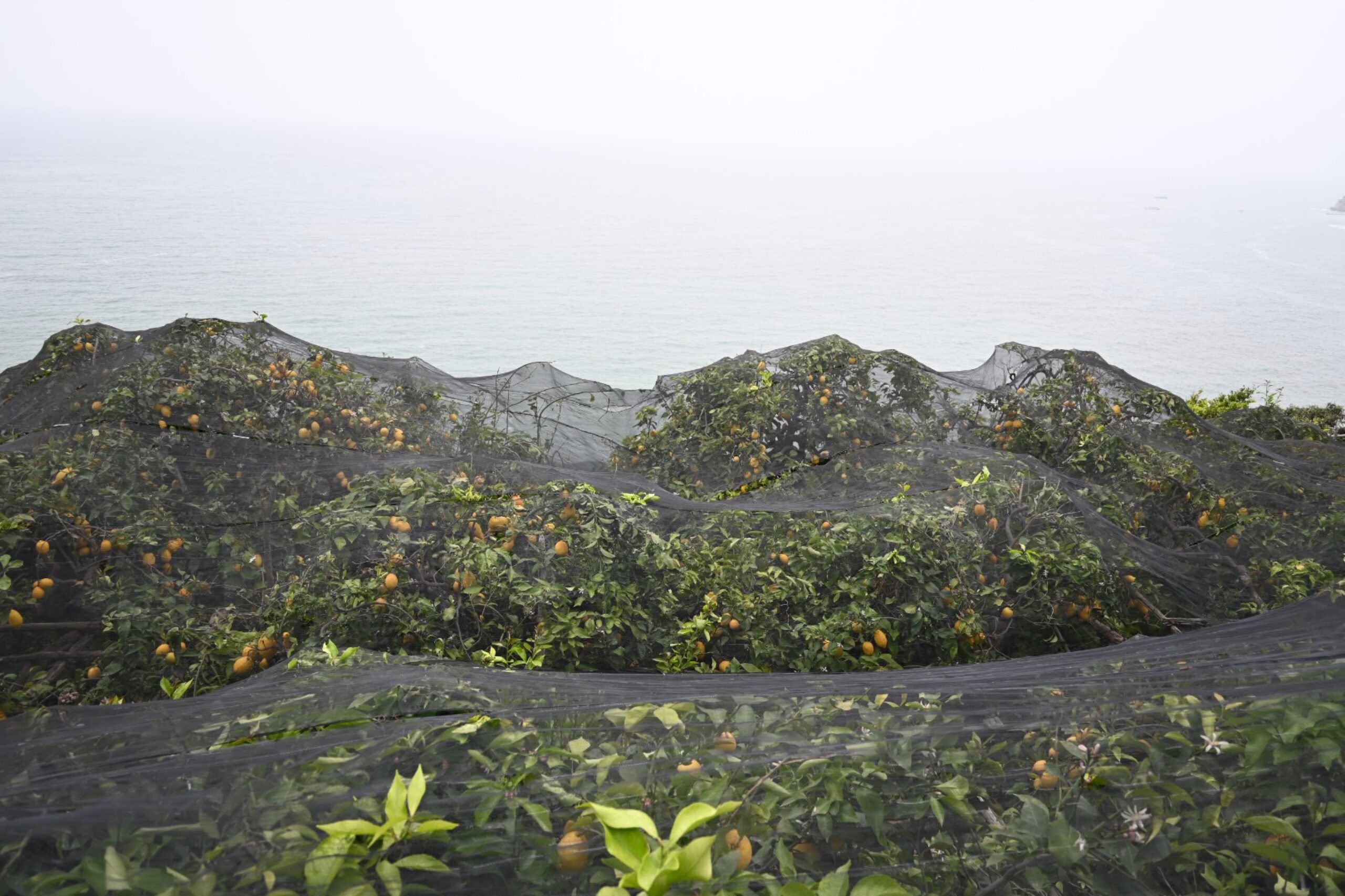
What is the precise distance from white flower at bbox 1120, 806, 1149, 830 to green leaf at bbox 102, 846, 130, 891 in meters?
1.26

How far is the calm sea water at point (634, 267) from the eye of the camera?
11031 mm

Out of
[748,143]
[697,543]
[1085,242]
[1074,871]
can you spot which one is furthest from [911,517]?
[748,143]

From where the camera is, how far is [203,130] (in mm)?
42812

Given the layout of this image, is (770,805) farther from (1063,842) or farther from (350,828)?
(350,828)

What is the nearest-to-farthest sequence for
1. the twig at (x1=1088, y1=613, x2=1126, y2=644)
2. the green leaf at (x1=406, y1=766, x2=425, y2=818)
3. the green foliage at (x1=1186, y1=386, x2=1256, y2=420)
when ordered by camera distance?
the green leaf at (x1=406, y1=766, x2=425, y2=818) < the twig at (x1=1088, y1=613, x2=1126, y2=644) < the green foliage at (x1=1186, y1=386, x2=1256, y2=420)

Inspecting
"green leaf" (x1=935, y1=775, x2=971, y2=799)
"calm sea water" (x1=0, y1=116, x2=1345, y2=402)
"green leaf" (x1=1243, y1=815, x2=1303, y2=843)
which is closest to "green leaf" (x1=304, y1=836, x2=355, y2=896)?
"green leaf" (x1=935, y1=775, x2=971, y2=799)

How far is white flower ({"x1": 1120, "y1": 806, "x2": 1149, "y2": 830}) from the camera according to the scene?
1.14m

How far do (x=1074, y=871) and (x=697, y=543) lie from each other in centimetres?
143

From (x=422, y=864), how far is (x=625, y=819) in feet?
0.84

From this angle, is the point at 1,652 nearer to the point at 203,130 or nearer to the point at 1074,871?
the point at 1074,871

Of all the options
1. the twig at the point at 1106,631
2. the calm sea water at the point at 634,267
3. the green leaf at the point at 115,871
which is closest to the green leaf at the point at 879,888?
the green leaf at the point at 115,871

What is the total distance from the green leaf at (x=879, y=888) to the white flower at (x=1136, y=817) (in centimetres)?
34

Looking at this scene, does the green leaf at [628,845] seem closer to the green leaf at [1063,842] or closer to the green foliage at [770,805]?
the green foliage at [770,805]

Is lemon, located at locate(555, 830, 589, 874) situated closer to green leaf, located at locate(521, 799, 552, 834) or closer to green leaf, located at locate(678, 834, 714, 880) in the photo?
green leaf, located at locate(521, 799, 552, 834)
